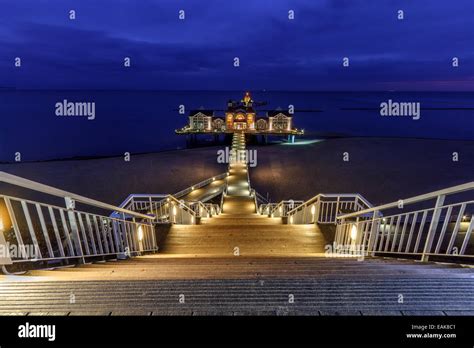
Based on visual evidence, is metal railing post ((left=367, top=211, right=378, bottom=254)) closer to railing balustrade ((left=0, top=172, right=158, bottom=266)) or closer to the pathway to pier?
the pathway to pier

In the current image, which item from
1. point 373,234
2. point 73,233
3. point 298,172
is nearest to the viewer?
point 73,233

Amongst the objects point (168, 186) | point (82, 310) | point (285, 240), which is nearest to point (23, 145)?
point (168, 186)

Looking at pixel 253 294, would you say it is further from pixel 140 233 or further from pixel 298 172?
pixel 298 172

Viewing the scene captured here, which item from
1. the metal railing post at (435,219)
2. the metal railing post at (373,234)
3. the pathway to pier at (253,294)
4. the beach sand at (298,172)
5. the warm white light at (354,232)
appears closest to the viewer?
the pathway to pier at (253,294)

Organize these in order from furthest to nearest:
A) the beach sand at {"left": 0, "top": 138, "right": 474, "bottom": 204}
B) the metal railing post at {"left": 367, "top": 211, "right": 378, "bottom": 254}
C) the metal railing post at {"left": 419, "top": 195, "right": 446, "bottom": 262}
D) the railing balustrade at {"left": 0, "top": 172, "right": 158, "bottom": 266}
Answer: the beach sand at {"left": 0, "top": 138, "right": 474, "bottom": 204} < the metal railing post at {"left": 367, "top": 211, "right": 378, "bottom": 254} < the metal railing post at {"left": 419, "top": 195, "right": 446, "bottom": 262} < the railing balustrade at {"left": 0, "top": 172, "right": 158, "bottom": 266}

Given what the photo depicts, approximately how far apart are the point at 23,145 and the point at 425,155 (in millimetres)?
46227

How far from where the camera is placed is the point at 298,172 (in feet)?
101

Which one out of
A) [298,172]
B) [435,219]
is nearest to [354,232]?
[435,219]

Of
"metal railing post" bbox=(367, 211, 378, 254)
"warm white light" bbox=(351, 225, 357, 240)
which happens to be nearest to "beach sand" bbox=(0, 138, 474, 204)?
"warm white light" bbox=(351, 225, 357, 240)

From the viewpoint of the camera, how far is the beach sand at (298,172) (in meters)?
24.4

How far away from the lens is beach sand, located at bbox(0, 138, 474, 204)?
24375mm

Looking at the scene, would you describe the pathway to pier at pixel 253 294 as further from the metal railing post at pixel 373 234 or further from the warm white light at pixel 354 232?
the warm white light at pixel 354 232

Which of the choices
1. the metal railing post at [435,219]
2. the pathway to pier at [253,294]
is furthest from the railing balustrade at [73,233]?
the metal railing post at [435,219]
